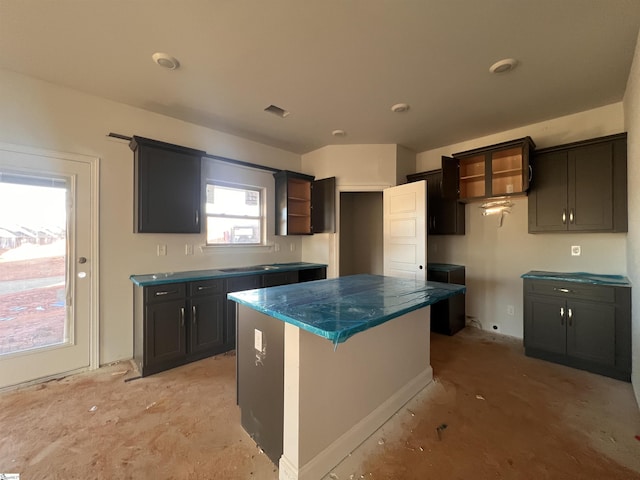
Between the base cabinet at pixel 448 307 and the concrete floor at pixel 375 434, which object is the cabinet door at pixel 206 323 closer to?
the concrete floor at pixel 375 434

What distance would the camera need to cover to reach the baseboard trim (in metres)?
1.43

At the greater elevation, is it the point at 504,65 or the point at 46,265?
the point at 504,65

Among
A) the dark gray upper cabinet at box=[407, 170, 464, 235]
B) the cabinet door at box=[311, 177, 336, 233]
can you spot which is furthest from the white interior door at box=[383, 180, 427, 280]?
the cabinet door at box=[311, 177, 336, 233]

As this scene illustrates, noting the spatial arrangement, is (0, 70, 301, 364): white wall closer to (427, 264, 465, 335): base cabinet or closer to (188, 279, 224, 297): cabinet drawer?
(188, 279, 224, 297): cabinet drawer

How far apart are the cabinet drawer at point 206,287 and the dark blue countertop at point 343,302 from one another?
119cm

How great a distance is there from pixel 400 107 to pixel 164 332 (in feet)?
11.1

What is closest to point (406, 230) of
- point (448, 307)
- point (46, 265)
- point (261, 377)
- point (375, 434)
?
point (448, 307)

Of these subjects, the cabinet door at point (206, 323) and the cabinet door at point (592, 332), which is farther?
the cabinet door at point (206, 323)

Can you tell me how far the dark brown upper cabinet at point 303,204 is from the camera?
13.3 ft

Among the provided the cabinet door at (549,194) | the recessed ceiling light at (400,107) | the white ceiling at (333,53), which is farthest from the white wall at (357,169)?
the cabinet door at (549,194)

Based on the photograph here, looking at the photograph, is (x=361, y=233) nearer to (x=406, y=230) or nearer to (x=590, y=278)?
(x=406, y=230)

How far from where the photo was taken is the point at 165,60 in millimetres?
2143

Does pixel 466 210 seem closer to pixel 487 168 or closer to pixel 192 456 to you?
pixel 487 168

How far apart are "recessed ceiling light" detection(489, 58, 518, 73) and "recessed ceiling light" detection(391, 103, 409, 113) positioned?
82cm
